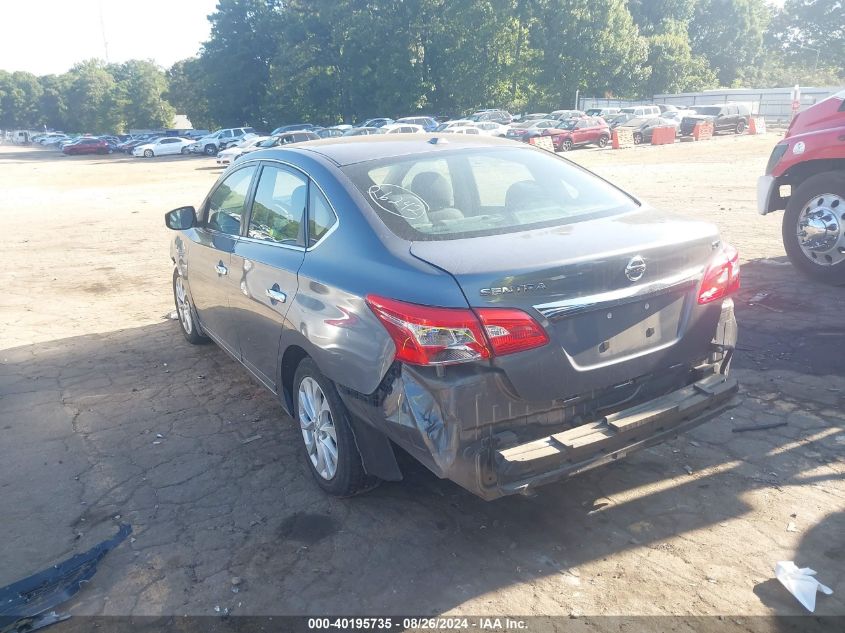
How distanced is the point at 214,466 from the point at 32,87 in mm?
152390

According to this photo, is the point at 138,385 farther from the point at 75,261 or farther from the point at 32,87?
the point at 32,87

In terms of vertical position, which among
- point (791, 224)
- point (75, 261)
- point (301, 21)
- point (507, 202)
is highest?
point (301, 21)

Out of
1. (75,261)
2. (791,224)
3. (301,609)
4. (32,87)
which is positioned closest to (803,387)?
(791,224)

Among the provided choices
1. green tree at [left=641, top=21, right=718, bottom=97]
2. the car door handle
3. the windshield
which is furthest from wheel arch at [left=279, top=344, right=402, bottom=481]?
green tree at [left=641, top=21, right=718, bottom=97]

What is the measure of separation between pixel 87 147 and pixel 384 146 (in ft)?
193

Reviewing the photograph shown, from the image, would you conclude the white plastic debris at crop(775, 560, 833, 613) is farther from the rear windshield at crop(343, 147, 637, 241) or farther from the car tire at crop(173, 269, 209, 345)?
the car tire at crop(173, 269, 209, 345)

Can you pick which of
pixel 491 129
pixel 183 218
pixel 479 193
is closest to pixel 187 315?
pixel 183 218

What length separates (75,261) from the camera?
1080 centimetres

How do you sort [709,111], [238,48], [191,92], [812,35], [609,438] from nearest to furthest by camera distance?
[609,438] → [709,111] → [238,48] → [191,92] → [812,35]

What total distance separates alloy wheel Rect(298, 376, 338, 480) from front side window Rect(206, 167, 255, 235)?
54.3 inches

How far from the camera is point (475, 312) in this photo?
9.12 ft

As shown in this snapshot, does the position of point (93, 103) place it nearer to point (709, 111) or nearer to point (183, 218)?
point (709, 111)

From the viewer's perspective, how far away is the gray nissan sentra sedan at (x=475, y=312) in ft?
9.30

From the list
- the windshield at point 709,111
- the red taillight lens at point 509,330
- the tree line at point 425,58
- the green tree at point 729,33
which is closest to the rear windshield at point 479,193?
the red taillight lens at point 509,330
